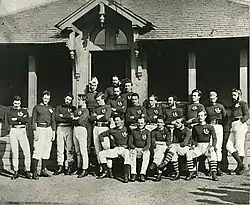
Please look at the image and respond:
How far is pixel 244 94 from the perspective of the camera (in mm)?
9773

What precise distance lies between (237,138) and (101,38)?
3.61 m

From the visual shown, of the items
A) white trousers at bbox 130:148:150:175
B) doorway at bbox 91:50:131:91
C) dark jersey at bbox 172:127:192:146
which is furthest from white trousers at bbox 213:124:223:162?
doorway at bbox 91:50:131:91

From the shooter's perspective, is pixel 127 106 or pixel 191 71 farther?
pixel 191 71

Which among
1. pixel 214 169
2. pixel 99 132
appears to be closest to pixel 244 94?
pixel 214 169

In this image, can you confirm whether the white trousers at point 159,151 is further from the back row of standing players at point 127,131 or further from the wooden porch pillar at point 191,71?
the wooden porch pillar at point 191,71

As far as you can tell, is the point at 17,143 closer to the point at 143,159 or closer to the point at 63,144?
the point at 63,144

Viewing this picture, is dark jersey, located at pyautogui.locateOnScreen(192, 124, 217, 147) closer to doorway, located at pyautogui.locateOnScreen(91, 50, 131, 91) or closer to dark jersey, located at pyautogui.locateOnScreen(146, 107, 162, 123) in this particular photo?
dark jersey, located at pyautogui.locateOnScreen(146, 107, 162, 123)

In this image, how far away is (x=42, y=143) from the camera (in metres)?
9.15

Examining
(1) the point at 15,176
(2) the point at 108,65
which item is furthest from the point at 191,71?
(1) the point at 15,176

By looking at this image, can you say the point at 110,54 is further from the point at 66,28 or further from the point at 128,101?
the point at 128,101

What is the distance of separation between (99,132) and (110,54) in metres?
2.62

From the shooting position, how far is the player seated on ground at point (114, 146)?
8758mm

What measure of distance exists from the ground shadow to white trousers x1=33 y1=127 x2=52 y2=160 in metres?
3.06

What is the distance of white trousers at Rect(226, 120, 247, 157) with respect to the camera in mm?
9070
